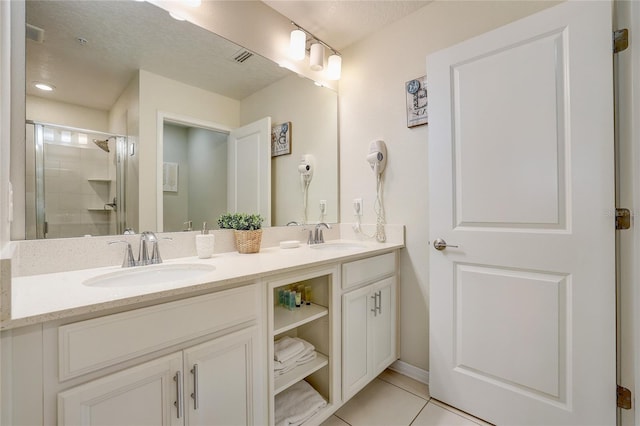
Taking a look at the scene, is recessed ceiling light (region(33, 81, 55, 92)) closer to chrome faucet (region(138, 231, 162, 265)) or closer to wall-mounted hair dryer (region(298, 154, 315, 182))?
chrome faucet (region(138, 231, 162, 265))

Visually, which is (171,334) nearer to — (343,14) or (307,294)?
(307,294)

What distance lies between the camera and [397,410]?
153cm

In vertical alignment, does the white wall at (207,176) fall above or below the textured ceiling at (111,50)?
below

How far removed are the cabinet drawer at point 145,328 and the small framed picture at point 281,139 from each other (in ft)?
3.78

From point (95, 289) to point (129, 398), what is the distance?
331 mm

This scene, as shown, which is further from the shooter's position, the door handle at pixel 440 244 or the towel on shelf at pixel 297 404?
the door handle at pixel 440 244

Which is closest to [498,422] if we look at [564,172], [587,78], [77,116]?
[564,172]

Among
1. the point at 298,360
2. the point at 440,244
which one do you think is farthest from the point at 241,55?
the point at 298,360

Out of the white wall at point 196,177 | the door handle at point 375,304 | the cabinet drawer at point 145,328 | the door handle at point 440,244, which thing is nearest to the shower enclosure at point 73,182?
the white wall at point 196,177

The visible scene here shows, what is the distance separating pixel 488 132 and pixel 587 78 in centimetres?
40

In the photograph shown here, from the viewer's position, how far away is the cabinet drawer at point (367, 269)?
4.78 ft

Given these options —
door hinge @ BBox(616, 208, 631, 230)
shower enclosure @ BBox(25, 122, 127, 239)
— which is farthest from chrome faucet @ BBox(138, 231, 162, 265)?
door hinge @ BBox(616, 208, 631, 230)

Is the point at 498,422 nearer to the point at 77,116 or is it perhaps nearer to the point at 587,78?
the point at 587,78

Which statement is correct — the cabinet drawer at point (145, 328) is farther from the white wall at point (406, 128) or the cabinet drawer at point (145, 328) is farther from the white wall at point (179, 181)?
the white wall at point (406, 128)
